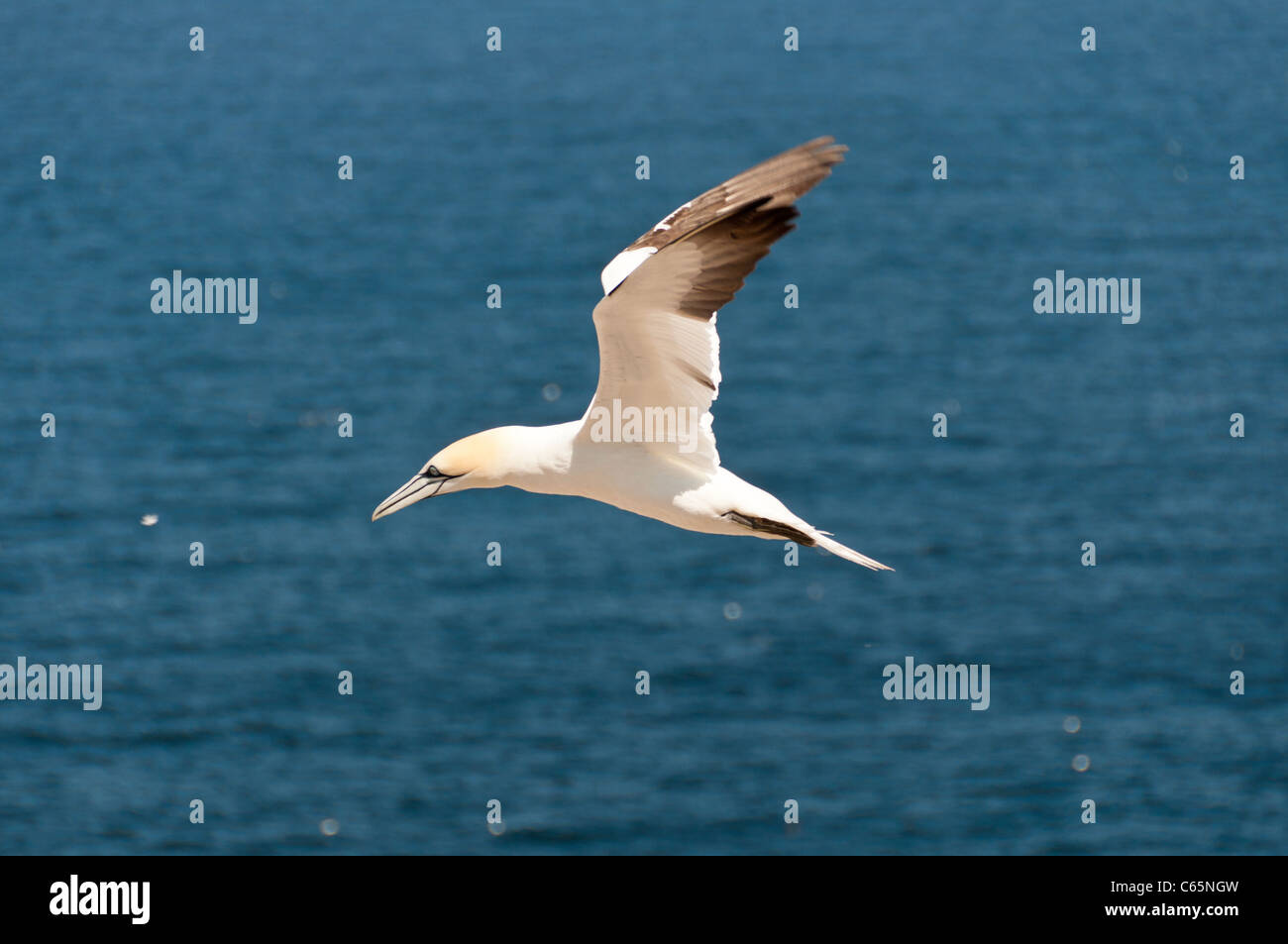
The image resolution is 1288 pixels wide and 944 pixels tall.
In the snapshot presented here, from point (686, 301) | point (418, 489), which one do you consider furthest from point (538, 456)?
point (686, 301)

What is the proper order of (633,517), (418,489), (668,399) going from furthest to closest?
(633,517) → (418,489) → (668,399)

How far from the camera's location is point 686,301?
1753 centimetres

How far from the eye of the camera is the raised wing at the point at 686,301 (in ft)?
56.1

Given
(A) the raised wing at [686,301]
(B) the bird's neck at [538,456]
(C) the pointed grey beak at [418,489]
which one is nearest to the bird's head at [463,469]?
(C) the pointed grey beak at [418,489]

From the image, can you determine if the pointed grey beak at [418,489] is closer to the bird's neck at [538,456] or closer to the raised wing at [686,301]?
the bird's neck at [538,456]

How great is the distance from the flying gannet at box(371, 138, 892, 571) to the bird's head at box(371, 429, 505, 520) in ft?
0.04

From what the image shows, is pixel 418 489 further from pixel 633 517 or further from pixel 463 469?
pixel 633 517

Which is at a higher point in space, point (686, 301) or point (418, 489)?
point (686, 301)

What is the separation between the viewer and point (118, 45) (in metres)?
114

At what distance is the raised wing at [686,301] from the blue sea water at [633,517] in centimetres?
3997

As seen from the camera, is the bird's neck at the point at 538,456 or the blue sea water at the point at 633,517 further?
the blue sea water at the point at 633,517

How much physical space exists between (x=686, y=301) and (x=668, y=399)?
1086 mm
